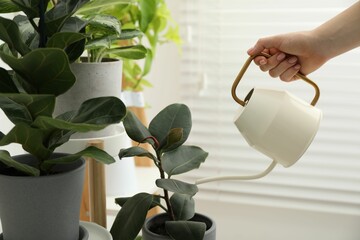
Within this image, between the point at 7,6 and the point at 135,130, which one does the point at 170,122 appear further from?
the point at 7,6

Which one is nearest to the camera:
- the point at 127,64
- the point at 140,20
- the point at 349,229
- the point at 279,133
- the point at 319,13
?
the point at 279,133

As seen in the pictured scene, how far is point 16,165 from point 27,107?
0.08 meters

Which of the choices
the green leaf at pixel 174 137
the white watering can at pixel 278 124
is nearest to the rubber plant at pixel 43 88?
the green leaf at pixel 174 137

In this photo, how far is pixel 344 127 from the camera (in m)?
2.04

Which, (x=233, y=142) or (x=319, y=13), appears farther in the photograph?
(x=233, y=142)

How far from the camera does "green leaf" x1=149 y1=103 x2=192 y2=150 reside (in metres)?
0.85

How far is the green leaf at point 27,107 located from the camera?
2.15ft

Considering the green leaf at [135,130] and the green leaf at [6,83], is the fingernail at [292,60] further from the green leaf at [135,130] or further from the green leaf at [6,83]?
the green leaf at [6,83]

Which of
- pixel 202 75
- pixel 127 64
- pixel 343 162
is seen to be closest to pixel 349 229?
pixel 343 162

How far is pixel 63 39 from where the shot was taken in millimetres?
678

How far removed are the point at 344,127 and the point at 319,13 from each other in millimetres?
457

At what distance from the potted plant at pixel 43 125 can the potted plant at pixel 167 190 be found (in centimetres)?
8

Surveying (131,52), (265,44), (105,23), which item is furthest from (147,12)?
(105,23)

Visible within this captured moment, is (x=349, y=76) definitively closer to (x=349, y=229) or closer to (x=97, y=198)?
(x=349, y=229)
